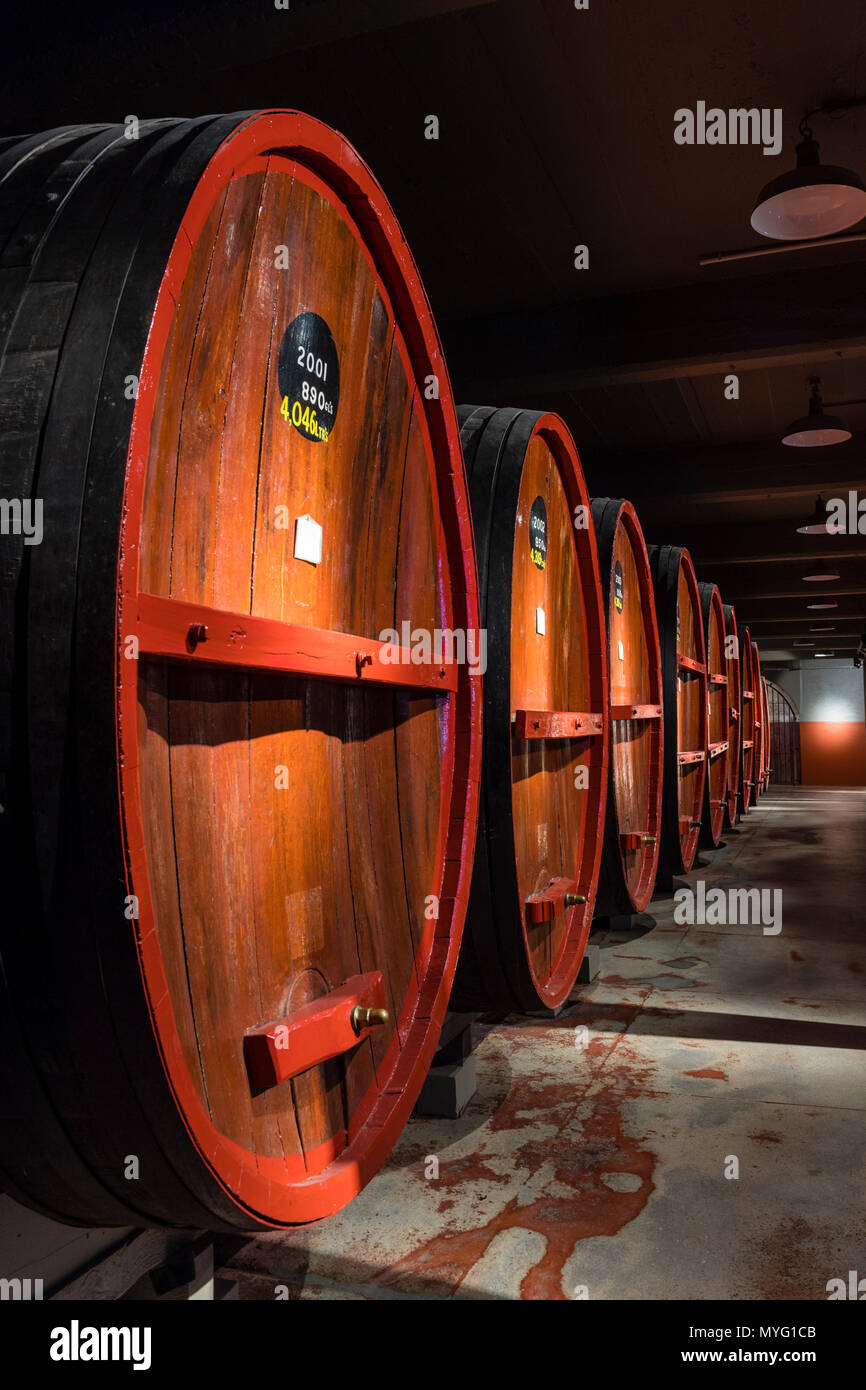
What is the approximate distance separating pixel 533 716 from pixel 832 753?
2900 centimetres

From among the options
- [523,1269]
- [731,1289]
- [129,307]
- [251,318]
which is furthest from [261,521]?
[731,1289]

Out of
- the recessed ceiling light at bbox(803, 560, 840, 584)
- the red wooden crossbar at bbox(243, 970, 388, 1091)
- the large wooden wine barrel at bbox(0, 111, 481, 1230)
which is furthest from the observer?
the recessed ceiling light at bbox(803, 560, 840, 584)

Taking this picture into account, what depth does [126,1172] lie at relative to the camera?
114 cm

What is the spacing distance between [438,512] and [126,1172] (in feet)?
4.71

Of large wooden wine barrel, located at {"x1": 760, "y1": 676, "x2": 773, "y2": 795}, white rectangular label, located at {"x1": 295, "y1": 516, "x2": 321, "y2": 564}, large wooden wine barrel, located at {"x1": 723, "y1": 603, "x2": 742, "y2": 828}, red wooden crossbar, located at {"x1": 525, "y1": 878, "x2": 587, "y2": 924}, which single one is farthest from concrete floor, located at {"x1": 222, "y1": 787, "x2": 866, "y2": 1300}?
large wooden wine barrel, located at {"x1": 760, "y1": 676, "x2": 773, "y2": 795}

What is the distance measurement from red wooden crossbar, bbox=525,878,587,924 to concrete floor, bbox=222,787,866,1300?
700 mm

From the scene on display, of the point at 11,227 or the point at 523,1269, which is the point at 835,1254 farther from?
the point at 11,227

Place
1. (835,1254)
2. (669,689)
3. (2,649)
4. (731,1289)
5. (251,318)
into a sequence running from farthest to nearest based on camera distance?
(669,689) < (835,1254) < (731,1289) < (251,318) < (2,649)

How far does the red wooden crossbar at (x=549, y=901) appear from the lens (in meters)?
2.65

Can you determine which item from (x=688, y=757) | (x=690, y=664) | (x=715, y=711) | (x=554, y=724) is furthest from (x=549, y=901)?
(x=715, y=711)

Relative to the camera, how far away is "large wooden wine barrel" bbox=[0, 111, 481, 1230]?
3.32 feet

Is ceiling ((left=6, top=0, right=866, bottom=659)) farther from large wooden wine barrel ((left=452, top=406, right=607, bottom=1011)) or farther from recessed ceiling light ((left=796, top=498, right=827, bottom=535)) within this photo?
recessed ceiling light ((left=796, top=498, right=827, bottom=535))

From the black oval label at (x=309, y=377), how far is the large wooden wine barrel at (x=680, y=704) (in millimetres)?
3789

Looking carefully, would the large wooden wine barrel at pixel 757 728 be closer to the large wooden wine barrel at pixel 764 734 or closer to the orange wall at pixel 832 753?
the large wooden wine barrel at pixel 764 734
